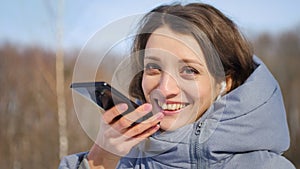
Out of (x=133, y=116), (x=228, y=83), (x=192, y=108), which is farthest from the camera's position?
(x=228, y=83)

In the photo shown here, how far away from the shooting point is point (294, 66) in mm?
33031

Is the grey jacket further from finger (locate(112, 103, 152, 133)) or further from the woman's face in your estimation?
finger (locate(112, 103, 152, 133))

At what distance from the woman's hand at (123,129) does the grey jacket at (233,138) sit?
0.08 meters

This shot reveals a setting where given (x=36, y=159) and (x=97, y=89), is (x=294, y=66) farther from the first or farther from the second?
(x=97, y=89)

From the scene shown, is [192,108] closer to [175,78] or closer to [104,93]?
[175,78]

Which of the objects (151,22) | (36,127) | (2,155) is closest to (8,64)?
(36,127)

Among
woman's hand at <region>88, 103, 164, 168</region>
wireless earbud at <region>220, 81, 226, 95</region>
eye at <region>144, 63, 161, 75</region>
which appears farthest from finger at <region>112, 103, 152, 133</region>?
wireless earbud at <region>220, 81, 226, 95</region>

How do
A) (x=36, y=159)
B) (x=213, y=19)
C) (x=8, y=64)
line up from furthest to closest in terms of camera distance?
(x=8, y=64)
(x=36, y=159)
(x=213, y=19)

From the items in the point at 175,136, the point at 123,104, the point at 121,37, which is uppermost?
the point at 121,37

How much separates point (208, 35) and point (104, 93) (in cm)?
32

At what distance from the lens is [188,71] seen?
3.64 ft

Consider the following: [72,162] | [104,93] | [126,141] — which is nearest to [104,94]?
[104,93]

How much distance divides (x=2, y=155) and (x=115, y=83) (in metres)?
14.0

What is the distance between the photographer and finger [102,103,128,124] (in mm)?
1021
